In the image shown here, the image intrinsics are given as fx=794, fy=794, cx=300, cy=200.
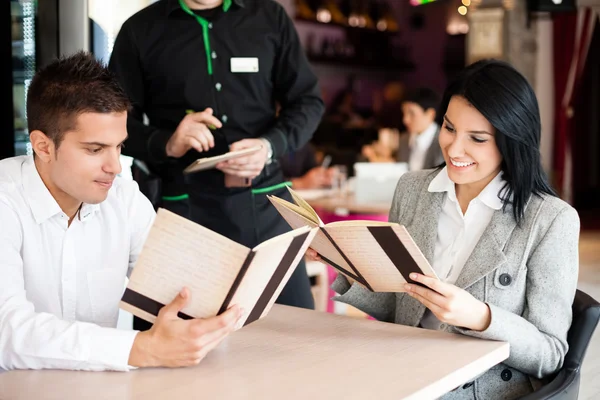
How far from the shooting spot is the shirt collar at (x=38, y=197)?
193 cm

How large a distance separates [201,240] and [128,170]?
2379 millimetres

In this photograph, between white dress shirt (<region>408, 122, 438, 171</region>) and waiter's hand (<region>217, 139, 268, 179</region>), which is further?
white dress shirt (<region>408, 122, 438, 171</region>)

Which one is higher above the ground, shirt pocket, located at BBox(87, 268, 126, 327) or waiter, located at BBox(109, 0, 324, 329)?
waiter, located at BBox(109, 0, 324, 329)

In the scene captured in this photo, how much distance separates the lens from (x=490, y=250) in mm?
2076

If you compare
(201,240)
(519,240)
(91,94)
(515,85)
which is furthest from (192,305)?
(515,85)

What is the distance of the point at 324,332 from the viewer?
6.47ft

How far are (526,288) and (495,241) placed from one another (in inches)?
5.7

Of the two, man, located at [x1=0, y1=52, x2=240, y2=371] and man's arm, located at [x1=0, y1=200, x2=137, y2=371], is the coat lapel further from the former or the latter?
man's arm, located at [x1=0, y1=200, x2=137, y2=371]

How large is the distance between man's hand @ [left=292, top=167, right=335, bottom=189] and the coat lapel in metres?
4.08

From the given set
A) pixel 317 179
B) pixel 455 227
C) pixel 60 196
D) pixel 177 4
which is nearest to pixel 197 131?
pixel 177 4

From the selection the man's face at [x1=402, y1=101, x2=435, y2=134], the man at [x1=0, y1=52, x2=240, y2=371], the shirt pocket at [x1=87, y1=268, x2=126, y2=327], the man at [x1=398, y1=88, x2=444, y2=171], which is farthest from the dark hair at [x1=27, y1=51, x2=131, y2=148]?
the man's face at [x1=402, y1=101, x2=435, y2=134]

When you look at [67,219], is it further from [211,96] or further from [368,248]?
[211,96]

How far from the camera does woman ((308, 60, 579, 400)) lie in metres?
1.91

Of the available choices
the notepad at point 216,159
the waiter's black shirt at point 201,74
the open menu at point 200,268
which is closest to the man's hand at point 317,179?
the waiter's black shirt at point 201,74
